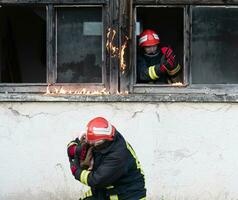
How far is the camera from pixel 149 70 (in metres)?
8.23

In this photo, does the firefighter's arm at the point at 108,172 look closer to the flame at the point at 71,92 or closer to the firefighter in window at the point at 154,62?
the flame at the point at 71,92

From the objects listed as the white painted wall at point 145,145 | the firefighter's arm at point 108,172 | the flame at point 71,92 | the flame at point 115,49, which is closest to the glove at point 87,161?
the firefighter's arm at point 108,172

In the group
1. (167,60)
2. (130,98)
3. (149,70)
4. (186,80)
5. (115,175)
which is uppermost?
(167,60)

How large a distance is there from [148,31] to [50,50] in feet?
4.03

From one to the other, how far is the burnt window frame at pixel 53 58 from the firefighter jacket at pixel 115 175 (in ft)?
6.35

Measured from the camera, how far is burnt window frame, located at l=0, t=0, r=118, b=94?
26.7 ft

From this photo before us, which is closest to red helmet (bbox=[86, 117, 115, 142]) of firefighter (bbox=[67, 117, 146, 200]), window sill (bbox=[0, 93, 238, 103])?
firefighter (bbox=[67, 117, 146, 200])

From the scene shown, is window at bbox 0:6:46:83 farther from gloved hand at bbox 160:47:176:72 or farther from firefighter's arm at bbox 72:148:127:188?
firefighter's arm at bbox 72:148:127:188

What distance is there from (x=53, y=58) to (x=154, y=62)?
4.10 feet

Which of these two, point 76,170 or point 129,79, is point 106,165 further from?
point 129,79

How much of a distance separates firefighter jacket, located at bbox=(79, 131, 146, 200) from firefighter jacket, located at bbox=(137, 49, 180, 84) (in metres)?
2.02

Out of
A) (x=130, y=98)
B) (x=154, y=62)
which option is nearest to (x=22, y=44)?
(x=130, y=98)

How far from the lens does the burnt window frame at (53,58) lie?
8148 mm

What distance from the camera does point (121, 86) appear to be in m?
8.17
